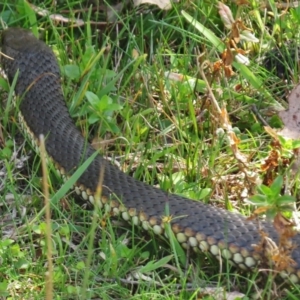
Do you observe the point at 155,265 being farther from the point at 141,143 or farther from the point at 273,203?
the point at 141,143

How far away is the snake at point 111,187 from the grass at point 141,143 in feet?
0.22

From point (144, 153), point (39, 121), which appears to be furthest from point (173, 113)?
point (39, 121)

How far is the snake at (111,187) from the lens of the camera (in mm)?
3352

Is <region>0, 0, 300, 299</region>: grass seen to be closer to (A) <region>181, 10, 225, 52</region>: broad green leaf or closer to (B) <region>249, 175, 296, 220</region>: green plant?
(A) <region>181, 10, 225, 52</region>: broad green leaf

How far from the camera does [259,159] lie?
4125mm

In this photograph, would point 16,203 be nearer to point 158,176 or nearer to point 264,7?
point 158,176

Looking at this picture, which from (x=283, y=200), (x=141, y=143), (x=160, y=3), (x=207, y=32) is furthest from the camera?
(x=160, y=3)

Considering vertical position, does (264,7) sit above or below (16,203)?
above

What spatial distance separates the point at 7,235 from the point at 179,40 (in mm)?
1906

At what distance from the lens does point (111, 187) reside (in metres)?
3.70

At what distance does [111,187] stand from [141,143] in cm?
49

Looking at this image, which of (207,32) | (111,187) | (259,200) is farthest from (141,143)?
(259,200)

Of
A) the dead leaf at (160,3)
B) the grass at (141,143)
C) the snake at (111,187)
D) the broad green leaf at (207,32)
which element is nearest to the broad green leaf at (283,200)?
the snake at (111,187)

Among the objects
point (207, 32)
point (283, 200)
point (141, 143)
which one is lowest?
point (141, 143)
